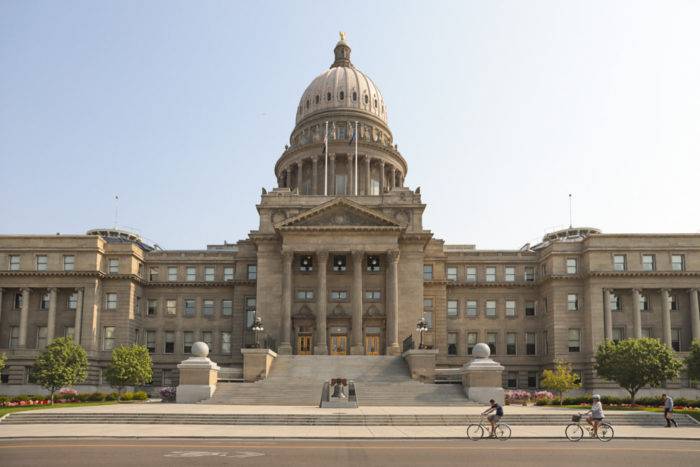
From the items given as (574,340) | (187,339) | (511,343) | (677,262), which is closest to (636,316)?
(574,340)

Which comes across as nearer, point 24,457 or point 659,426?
point 24,457

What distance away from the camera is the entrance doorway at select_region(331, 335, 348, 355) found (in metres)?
74.2

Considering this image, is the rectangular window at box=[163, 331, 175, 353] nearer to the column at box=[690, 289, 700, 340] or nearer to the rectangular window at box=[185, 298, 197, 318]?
the rectangular window at box=[185, 298, 197, 318]

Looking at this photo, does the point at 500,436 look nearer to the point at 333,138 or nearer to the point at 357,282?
the point at 357,282

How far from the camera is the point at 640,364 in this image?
5594 centimetres

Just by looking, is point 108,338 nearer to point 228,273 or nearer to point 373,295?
point 228,273

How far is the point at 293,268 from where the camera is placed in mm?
76438

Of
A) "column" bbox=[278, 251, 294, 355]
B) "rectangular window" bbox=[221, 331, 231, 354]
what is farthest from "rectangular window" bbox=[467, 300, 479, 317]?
"rectangular window" bbox=[221, 331, 231, 354]

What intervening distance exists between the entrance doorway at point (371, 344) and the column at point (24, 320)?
3689 centimetres

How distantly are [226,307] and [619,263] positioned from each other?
44.1 meters

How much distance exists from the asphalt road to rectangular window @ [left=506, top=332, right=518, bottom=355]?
174 feet

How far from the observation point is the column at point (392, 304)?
232 feet

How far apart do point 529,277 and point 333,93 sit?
42524 millimetres

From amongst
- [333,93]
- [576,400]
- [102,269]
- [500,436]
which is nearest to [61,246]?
Answer: [102,269]
